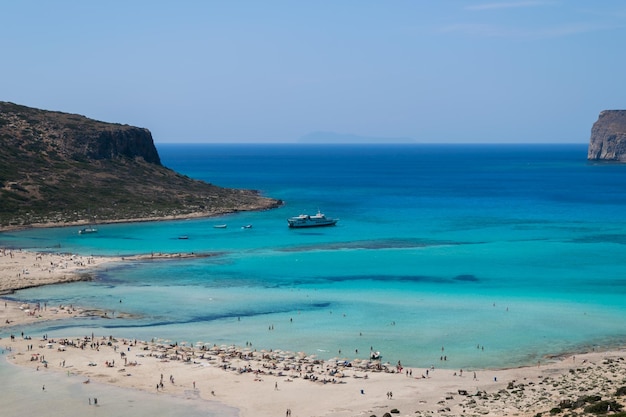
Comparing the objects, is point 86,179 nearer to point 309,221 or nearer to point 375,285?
point 309,221

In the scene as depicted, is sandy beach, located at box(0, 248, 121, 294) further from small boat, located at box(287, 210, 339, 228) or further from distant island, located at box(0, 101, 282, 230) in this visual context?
small boat, located at box(287, 210, 339, 228)

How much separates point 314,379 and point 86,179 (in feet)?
340

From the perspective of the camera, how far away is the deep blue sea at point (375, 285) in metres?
60.0

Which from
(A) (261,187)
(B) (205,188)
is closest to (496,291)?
(B) (205,188)

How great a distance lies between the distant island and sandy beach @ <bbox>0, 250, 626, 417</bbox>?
228ft

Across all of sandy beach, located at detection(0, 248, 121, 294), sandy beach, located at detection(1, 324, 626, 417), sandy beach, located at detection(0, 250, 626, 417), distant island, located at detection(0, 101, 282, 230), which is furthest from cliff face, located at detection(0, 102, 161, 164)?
sandy beach, located at detection(1, 324, 626, 417)

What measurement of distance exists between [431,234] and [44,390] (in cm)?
7297

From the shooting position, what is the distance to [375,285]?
79312 mm

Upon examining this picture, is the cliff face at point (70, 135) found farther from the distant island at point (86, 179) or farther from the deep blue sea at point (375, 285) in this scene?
the deep blue sea at point (375, 285)

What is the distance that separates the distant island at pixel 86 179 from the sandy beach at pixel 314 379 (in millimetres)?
69491

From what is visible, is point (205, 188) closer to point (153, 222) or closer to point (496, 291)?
point (153, 222)

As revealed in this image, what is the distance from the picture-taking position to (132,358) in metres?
54.2

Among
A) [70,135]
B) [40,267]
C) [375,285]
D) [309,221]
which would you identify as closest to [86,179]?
[70,135]

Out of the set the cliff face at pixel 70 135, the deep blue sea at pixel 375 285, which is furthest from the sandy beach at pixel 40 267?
the cliff face at pixel 70 135
